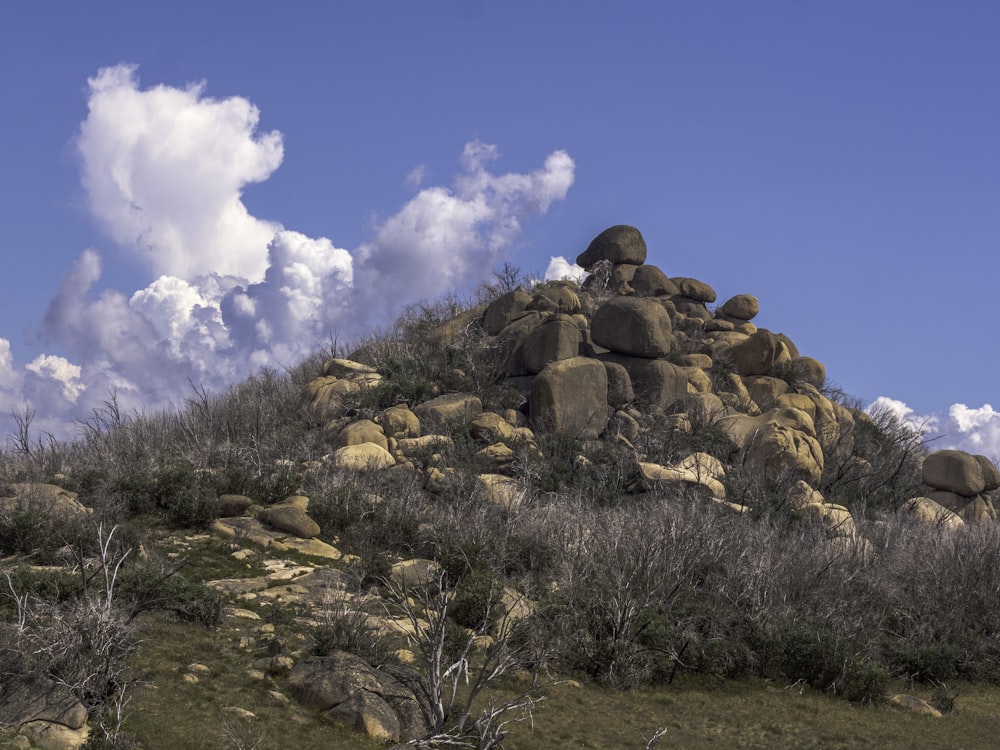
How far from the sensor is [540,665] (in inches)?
463

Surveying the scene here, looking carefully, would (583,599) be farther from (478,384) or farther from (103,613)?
(478,384)

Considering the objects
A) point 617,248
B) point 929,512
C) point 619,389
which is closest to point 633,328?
point 619,389

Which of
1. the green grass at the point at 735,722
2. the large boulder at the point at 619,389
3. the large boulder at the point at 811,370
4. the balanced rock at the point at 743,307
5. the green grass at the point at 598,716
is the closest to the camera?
the green grass at the point at 598,716

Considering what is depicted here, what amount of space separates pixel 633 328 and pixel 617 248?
8.77 meters

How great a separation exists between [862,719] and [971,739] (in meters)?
1.23

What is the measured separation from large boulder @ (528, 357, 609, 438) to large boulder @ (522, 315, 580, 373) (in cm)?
82

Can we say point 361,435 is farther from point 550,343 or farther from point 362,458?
point 550,343

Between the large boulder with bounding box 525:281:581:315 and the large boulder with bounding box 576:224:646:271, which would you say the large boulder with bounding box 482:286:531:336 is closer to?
the large boulder with bounding box 525:281:581:315

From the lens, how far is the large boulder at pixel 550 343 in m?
27.8

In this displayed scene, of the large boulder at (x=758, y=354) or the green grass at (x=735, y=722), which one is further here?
the large boulder at (x=758, y=354)

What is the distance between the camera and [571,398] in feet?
86.5

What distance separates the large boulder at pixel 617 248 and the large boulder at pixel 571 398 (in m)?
10.8

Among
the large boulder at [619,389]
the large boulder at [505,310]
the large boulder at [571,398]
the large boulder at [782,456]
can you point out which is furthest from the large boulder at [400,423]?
the large boulder at [782,456]

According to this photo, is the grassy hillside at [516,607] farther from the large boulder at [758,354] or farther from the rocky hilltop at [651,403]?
the large boulder at [758,354]
